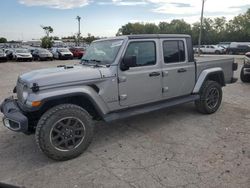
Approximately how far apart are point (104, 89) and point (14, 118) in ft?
4.72

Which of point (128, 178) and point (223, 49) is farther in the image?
point (223, 49)

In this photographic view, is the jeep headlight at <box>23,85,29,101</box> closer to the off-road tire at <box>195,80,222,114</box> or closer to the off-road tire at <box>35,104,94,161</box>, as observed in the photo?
the off-road tire at <box>35,104,94,161</box>

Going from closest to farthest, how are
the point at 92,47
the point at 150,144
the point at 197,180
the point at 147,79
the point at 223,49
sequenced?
the point at 197,180 < the point at 150,144 < the point at 147,79 < the point at 92,47 < the point at 223,49

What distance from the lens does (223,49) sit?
4259cm

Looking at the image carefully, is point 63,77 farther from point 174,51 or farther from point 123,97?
point 174,51

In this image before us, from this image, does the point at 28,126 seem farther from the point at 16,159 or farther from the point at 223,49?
the point at 223,49

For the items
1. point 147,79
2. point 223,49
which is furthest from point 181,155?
point 223,49

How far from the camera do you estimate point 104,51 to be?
4926mm

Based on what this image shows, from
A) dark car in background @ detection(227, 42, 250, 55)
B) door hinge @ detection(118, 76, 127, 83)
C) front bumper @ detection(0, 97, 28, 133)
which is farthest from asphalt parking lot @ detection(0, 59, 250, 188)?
dark car in background @ detection(227, 42, 250, 55)

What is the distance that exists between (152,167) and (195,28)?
76043mm

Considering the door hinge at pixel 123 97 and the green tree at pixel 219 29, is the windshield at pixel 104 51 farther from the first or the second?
the green tree at pixel 219 29

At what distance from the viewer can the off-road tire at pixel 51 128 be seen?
12.3 feet

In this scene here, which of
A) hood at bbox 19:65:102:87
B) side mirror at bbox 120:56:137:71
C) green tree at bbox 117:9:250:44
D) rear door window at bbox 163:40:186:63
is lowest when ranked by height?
hood at bbox 19:65:102:87

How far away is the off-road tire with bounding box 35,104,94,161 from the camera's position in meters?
3.76
